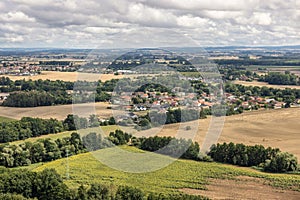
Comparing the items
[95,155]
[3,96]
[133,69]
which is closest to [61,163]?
[95,155]

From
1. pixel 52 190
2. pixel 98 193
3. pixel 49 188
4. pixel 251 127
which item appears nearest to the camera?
pixel 98 193

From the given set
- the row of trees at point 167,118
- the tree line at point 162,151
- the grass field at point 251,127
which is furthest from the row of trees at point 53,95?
the tree line at point 162,151

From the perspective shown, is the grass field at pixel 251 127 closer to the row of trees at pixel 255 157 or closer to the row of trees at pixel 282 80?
the row of trees at pixel 255 157

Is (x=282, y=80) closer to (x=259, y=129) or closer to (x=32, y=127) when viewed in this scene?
(x=259, y=129)

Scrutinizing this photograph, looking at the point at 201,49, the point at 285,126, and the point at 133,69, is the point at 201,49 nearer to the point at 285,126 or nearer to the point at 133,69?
the point at 285,126

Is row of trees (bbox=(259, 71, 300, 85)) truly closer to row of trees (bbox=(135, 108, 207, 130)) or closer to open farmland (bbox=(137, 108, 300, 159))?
open farmland (bbox=(137, 108, 300, 159))

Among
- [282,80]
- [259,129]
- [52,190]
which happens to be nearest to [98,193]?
[52,190]

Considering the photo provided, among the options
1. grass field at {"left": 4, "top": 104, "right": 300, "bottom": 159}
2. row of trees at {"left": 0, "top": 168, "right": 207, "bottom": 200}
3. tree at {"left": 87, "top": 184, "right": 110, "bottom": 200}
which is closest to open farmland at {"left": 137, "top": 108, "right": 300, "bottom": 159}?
grass field at {"left": 4, "top": 104, "right": 300, "bottom": 159}
